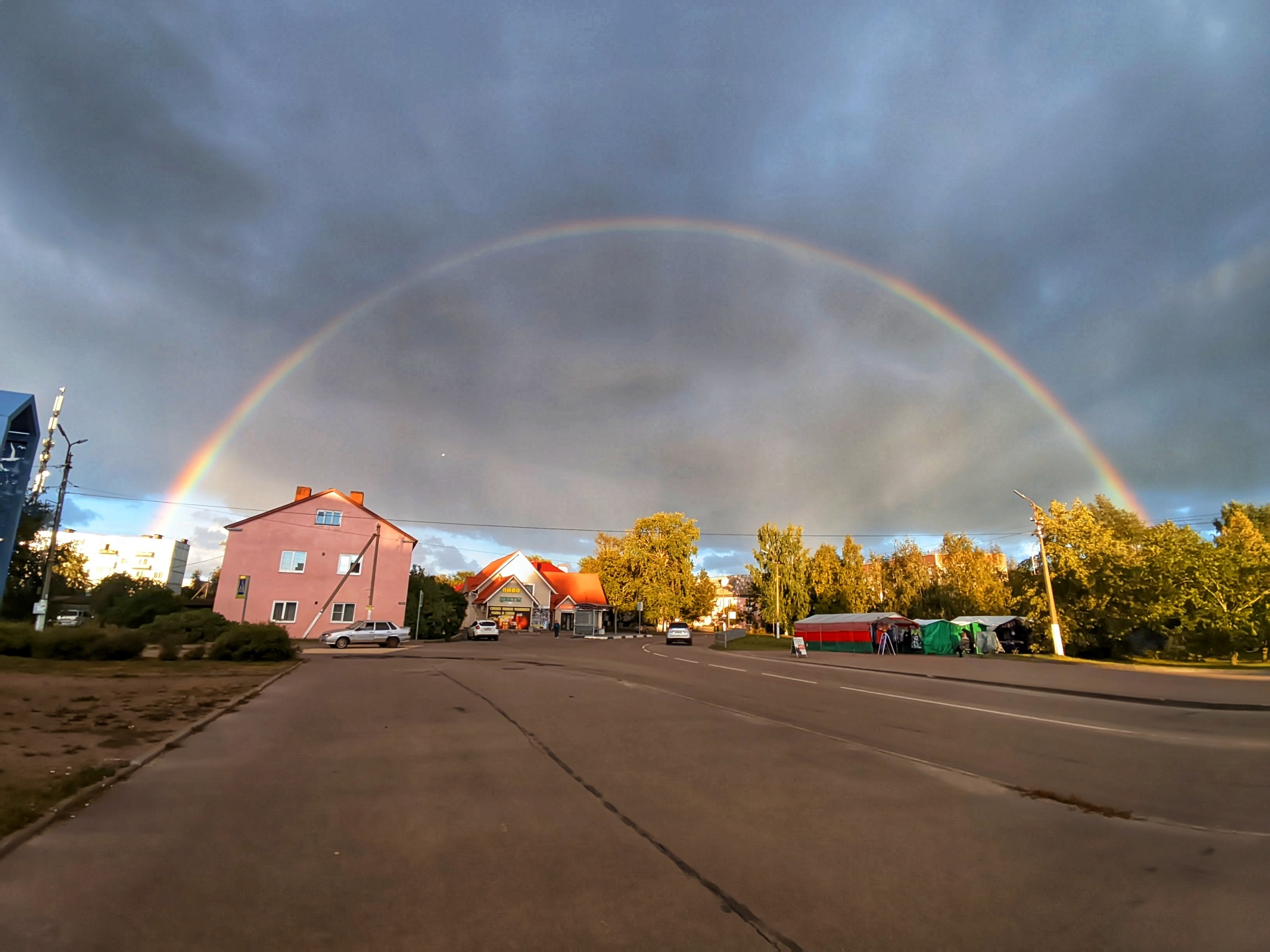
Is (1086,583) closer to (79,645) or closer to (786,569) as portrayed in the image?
(786,569)

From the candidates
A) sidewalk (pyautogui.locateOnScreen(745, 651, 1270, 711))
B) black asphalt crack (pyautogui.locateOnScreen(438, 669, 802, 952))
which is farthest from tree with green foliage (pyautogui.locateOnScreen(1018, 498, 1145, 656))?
black asphalt crack (pyautogui.locateOnScreen(438, 669, 802, 952))

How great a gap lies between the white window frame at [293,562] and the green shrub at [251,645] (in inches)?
865

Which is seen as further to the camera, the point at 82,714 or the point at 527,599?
the point at 527,599

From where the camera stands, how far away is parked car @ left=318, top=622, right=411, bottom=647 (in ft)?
122

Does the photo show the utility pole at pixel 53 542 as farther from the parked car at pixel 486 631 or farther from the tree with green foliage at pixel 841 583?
the tree with green foliage at pixel 841 583

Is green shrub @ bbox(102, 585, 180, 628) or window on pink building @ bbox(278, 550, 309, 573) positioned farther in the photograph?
window on pink building @ bbox(278, 550, 309, 573)

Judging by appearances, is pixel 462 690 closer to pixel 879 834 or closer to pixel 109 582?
pixel 879 834

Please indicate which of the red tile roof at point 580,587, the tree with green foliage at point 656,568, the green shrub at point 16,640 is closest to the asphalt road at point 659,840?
the green shrub at point 16,640

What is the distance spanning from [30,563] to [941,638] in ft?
201

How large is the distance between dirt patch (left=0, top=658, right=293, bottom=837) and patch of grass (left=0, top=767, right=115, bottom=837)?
10mm

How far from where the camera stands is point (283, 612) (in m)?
44.0

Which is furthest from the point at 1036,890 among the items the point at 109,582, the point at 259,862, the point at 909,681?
the point at 109,582

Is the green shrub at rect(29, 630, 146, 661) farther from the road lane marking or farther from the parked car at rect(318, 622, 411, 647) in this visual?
the road lane marking

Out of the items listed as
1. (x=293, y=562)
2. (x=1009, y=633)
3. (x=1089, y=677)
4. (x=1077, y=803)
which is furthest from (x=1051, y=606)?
(x=293, y=562)
